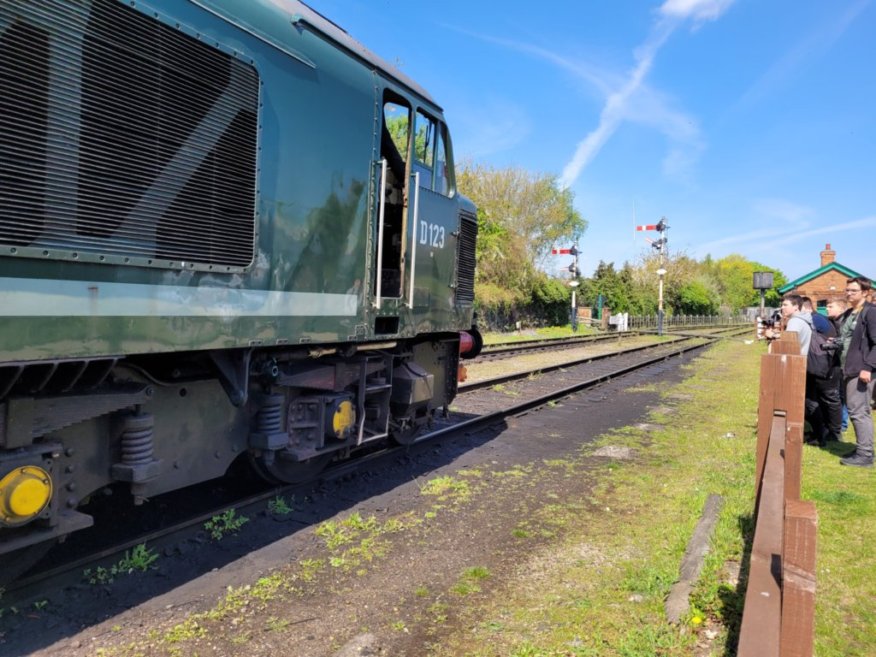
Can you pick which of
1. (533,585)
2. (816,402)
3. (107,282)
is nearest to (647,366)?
(816,402)

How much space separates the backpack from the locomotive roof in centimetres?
651

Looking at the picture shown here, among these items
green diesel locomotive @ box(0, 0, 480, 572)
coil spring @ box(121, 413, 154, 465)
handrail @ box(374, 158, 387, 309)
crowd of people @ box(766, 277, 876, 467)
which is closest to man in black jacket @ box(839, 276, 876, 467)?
crowd of people @ box(766, 277, 876, 467)

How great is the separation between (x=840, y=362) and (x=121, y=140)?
27.1 ft

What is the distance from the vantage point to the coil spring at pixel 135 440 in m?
3.60

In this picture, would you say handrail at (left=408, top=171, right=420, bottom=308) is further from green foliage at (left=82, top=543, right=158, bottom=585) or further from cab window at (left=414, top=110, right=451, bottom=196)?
green foliage at (left=82, top=543, right=158, bottom=585)

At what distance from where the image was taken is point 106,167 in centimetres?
310

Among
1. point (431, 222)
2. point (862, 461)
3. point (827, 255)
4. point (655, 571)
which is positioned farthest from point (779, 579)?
point (827, 255)

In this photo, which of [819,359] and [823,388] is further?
[823,388]

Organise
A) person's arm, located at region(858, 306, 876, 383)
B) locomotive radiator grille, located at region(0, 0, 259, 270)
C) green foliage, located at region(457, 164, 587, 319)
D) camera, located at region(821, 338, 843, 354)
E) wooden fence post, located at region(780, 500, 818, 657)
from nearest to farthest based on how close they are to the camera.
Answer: wooden fence post, located at region(780, 500, 818, 657), locomotive radiator grille, located at region(0, 0, 259, 270), person's arm, located at region(858, 306, 876, 383), camera, located at region(821, 338, 843, 354), green foliage, located at region(457, 164, 587, 319)

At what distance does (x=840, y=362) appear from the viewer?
7527 mm

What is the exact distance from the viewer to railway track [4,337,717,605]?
3529 millimetres

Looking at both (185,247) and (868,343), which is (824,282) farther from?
(185,247)

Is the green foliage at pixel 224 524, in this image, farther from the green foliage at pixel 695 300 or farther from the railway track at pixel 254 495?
the green foliage at pixel 695 300

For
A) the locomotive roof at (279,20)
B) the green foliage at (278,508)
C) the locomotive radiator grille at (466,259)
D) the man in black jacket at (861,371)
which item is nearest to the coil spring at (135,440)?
the green foliage at (278,508)
